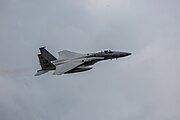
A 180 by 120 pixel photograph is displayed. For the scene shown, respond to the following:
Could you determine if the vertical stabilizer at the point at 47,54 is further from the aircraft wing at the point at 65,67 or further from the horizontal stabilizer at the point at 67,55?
the aircraft wing at the point at 65,67

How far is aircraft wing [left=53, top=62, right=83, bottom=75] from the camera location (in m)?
103

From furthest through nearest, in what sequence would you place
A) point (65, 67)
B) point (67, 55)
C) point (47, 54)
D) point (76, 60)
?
point (67, 55), point (47, 54), point (76, 60), point (65, 67)

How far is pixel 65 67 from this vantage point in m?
106

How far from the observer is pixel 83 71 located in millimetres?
105812

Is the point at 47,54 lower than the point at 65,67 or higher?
higher

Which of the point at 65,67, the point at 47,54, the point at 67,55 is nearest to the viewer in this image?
the point at 65,67

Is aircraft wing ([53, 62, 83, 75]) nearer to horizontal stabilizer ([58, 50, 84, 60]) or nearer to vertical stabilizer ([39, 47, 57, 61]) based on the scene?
horizontal stabilizer ([58, 50, 84, 60])

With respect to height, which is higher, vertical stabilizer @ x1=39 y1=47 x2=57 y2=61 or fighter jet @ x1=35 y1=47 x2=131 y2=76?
vertical stabilizer @ x1=39 y1=47 x2=57 y2=61

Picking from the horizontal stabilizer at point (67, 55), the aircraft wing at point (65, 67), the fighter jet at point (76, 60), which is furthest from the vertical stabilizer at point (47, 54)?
the aircraft wing at point (65, 67)

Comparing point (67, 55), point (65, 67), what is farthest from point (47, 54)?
point (65, 67)

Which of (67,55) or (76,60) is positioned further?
(67,55)

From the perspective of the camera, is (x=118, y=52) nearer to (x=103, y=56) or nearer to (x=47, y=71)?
(x=103, y=56)

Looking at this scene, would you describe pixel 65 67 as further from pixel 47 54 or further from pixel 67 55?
pixel 67 55

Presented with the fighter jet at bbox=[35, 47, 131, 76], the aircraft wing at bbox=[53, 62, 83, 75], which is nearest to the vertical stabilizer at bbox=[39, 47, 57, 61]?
the fighter jet at bbox=[35, 47, 131, 76]
